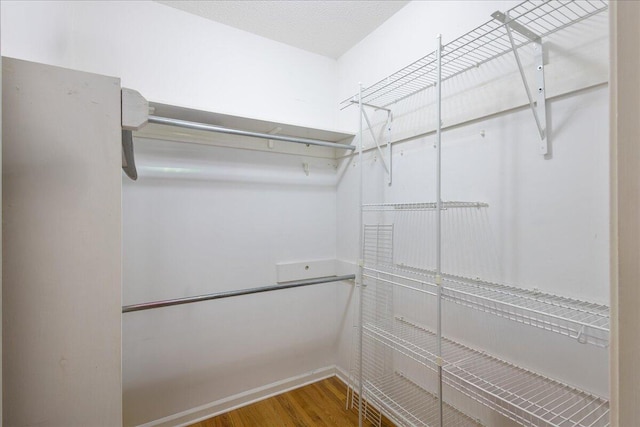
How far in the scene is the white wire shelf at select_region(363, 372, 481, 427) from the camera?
1482mm

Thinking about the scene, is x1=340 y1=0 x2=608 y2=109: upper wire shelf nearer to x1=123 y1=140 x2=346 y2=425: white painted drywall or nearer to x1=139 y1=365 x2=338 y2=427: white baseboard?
x1=123 y1=140 x2=346 y2=425: white painted drywall

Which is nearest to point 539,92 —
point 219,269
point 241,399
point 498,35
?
point 498,35

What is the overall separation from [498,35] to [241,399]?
2.61 meters

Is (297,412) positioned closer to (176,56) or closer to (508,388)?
(508,388)

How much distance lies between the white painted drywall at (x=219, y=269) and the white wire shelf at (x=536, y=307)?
1.03 m

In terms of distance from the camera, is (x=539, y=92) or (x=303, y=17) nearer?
(x=539, y=92)

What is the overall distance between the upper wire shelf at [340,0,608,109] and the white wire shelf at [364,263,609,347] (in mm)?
967

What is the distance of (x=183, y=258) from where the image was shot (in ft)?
6.07

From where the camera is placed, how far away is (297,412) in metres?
1.93

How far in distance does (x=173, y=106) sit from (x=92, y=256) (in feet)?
3.59

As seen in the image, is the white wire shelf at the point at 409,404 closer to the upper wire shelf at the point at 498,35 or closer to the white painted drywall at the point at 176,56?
the upper wire shelf at the point at 498,35

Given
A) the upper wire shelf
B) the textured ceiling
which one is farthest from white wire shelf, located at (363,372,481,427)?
the textured ceiling

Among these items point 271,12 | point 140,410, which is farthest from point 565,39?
point 140,410

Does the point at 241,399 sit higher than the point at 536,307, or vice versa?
the point at 536,307
